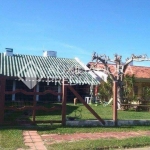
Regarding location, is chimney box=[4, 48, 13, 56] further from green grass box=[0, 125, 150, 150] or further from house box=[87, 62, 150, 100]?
green grass box=[0, 125, 150, 150]

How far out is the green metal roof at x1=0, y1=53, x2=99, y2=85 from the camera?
21.8 metres

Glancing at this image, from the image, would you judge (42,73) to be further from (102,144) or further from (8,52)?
(102,144)

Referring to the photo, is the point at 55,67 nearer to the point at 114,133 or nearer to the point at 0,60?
the point at 0,60

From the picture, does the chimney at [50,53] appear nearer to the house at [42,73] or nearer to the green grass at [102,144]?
the house at [42,73]

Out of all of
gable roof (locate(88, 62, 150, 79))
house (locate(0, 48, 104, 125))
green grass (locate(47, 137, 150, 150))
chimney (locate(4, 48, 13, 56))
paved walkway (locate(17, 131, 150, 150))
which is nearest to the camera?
green grass (locate(47, 137, 150, 150))

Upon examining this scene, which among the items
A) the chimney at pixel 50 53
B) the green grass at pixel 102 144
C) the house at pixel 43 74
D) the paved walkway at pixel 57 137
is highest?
the chimney at pixel 50 53

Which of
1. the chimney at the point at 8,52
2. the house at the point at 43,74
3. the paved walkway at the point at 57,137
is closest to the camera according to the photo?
the paved walkway at the point at 57,137

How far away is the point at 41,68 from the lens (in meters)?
23.4

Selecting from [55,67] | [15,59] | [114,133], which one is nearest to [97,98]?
[55,67]

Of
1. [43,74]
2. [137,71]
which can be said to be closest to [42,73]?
[43,74]

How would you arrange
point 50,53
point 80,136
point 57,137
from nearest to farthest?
1. point 57,137
2. point 80,136
3. point 50,53

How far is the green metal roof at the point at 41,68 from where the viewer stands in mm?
21844

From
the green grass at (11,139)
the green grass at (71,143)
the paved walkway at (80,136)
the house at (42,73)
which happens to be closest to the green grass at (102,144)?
the green grass at (71,143)

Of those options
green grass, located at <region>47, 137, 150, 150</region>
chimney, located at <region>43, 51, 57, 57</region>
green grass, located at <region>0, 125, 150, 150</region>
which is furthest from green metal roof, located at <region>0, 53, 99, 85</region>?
green grass, located at <region>47, 137, 150, 150</region>
